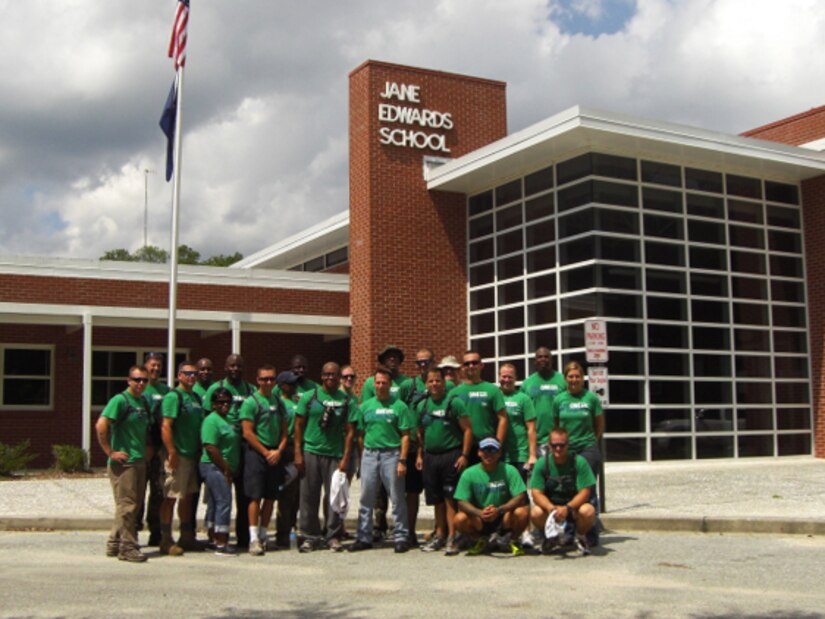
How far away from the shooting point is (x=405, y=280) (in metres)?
20.0

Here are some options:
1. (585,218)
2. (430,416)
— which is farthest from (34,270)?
(430,416)

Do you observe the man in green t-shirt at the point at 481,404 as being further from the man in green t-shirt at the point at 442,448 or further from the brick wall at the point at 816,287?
the brick wall at the point at 816,287

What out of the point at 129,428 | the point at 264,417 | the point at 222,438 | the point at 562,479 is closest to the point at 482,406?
the point at 562,479

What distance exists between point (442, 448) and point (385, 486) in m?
0.66

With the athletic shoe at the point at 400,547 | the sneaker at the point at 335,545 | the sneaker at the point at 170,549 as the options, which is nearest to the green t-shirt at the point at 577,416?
the athletic shoe at the point at 400,547

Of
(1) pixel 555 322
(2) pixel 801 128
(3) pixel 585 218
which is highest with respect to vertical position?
(2) pixel 801 128

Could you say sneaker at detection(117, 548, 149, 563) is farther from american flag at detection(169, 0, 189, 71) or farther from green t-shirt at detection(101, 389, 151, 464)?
american flag at detection(169, 0, 189, 71)

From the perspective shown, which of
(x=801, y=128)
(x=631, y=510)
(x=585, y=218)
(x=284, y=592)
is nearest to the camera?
(x=284, y=592)

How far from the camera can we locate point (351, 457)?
32.6 feet

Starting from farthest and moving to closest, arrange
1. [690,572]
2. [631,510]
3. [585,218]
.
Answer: [585,218] < [631,510] < [690,572]

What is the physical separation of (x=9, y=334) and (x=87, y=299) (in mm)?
2688

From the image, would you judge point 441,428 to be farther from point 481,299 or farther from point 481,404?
point 481,299

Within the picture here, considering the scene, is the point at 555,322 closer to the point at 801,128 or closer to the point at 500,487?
the point at 801,128

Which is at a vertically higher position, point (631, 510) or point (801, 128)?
point (801, 128)
